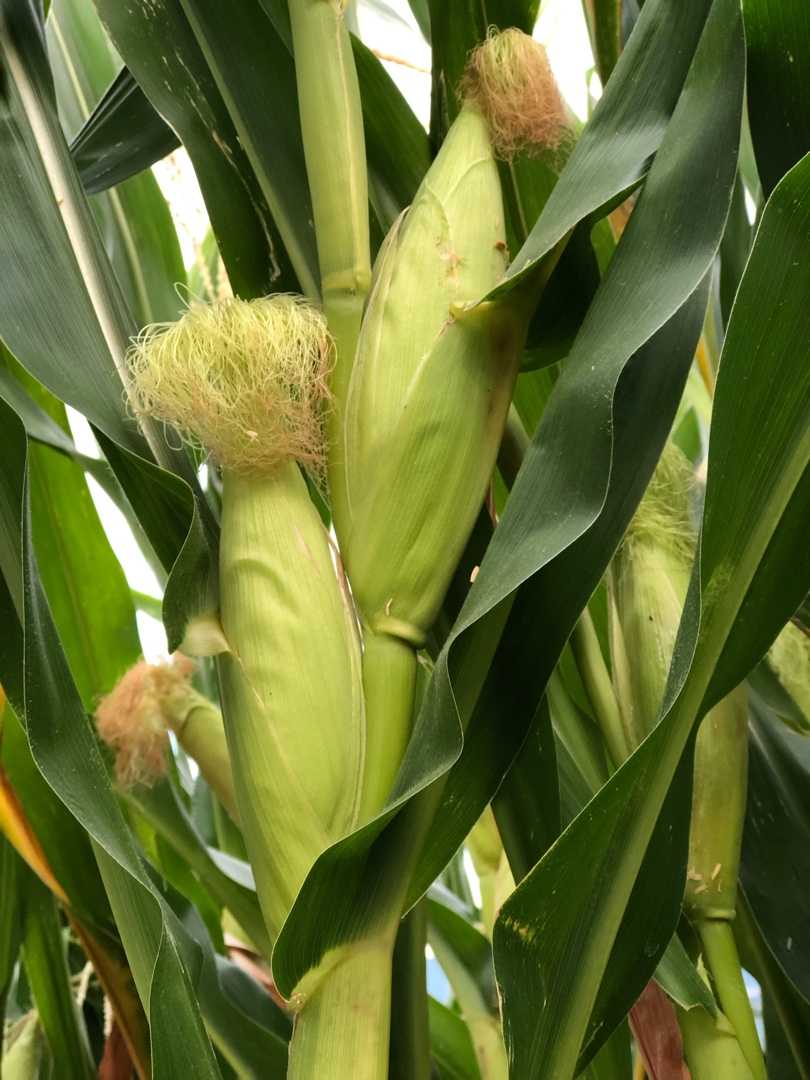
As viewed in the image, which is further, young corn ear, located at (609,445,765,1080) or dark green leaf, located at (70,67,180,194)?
dark green leaf, located at (70,67,180,194)

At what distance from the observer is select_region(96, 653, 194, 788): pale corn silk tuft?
776mm

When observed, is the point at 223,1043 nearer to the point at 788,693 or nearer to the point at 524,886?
the point at 524,886

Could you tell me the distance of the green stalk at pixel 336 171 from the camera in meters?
0.56

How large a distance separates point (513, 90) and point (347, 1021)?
1.43ft

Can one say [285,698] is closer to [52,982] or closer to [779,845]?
[779,845]

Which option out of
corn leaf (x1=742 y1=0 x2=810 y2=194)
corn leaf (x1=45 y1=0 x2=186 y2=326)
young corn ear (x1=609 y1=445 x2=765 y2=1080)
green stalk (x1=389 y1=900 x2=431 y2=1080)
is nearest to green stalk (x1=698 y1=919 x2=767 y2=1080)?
young corn ear (x1=609 y1=445 x2=765 y2=1080)

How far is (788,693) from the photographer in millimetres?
813

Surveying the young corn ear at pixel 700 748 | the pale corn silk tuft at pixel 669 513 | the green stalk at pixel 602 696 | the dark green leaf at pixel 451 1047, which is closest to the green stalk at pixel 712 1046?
the young corn ear at pixel 700 748

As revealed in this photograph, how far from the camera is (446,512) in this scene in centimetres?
51

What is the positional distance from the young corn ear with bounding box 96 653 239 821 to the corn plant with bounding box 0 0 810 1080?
8cm

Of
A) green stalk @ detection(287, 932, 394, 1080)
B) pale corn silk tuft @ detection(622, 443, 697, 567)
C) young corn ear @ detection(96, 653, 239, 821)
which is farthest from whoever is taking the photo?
young corn ear @ detection(96, 653, 239, 821)

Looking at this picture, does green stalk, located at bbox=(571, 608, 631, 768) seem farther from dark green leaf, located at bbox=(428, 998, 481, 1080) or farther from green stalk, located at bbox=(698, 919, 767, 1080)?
dark green leaf, located at bbox=(428, 998, 481, 1080)

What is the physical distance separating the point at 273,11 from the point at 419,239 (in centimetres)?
23

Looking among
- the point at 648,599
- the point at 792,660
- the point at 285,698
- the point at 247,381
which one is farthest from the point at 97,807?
the point at 792,660
